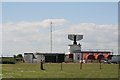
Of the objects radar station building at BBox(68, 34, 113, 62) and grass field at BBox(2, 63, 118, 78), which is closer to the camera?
grass field at BBox(2, 63, 118, 78)

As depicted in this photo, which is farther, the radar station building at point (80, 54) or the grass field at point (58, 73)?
the radar station building at point (80, 54)

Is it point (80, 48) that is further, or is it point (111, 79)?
point (80, 48)

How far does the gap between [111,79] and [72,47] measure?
86205 millimetres

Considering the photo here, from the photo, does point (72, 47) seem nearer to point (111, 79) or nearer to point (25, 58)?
point (25, 58)

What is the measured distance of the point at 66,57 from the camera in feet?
364

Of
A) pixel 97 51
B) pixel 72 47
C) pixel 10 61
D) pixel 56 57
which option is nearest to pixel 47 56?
pixel 56 57

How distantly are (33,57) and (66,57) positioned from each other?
11.5 m

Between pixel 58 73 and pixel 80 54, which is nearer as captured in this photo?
pixel 58 73

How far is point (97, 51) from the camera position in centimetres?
11419

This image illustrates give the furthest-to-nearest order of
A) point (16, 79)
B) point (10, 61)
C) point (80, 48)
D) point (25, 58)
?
point (80, 48) → point (25, 58) → point (10, 61) → point (16, 79)

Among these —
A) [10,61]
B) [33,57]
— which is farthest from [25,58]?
[10,61]

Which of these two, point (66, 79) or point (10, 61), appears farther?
point (10, 61)

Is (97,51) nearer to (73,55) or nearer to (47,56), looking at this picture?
(73,55)

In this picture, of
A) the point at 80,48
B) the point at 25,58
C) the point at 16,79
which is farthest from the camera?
the point at 80,48
